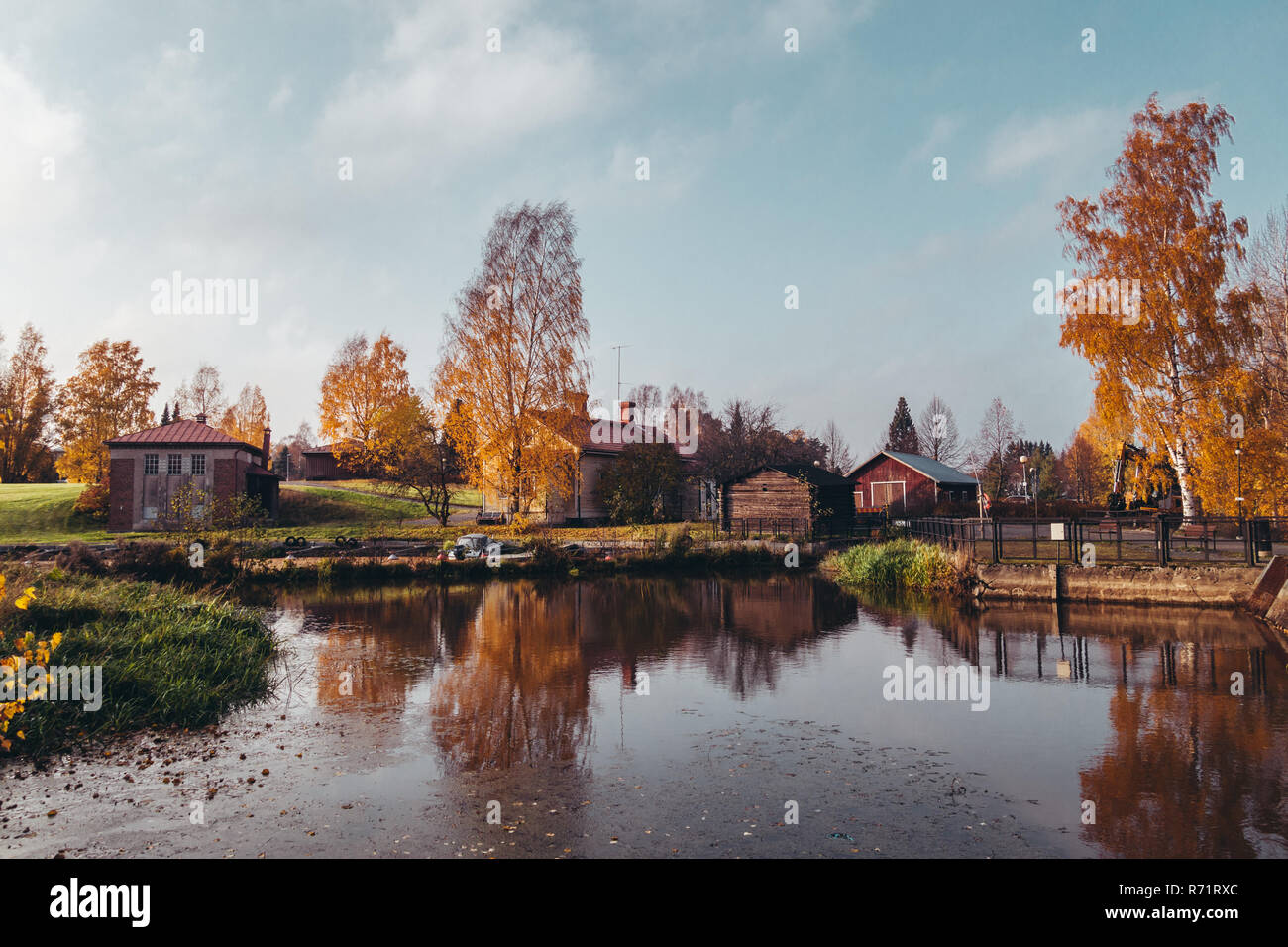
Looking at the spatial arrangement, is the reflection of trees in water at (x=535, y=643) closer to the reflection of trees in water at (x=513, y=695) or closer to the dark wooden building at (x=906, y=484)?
the reflection of trees in water at (x=513, y=695)

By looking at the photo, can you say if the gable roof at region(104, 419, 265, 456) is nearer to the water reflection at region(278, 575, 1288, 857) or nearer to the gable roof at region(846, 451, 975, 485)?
the water reflection at region(278, 575, 1288, 857)

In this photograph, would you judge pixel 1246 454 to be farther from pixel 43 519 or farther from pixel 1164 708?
pixel 43 519

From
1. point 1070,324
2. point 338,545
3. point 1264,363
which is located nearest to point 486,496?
point 338,545

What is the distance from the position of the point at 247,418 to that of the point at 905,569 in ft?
211

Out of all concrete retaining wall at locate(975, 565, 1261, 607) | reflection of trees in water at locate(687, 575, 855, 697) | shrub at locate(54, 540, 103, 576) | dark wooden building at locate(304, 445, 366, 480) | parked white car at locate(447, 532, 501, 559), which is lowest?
reflection of trees in water at locate(687, 575, 855, 697)

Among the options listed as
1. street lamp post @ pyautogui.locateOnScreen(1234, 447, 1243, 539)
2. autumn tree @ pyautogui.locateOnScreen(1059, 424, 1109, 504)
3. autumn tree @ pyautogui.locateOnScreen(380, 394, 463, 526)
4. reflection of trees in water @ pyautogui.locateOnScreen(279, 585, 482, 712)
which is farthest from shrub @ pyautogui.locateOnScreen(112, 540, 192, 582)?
autumn tree @ pyautogui.locateOnScreen(1059, 424, 1109, 504)

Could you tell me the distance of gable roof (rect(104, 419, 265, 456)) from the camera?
39188 mm

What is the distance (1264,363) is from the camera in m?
26.9

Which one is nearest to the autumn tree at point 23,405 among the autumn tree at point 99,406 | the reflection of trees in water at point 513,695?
the autumn tree at point 99,406

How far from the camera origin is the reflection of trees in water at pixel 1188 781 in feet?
20.3

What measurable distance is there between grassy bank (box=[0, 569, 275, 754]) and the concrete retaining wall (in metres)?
18.1

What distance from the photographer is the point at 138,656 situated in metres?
11.1

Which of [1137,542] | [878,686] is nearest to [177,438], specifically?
[878,686]
